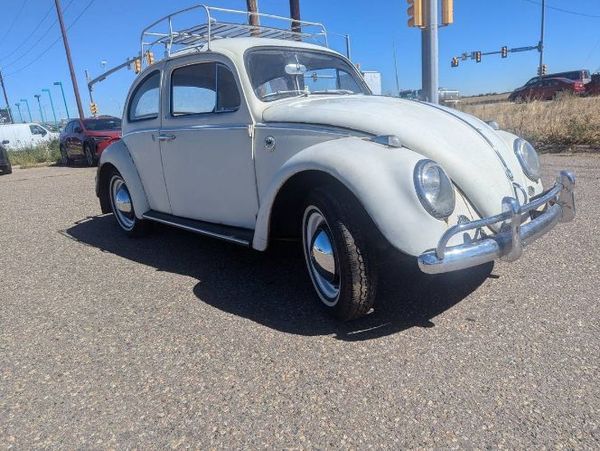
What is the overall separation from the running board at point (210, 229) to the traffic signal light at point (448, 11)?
627 cm

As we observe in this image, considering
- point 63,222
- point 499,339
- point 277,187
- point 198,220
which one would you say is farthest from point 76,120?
point 499,339

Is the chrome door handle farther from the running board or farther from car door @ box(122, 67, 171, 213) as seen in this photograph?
the running board

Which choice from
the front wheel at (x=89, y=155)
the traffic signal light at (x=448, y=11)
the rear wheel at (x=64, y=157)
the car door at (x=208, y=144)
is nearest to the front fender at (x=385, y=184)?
the car door at (x=208, y=144)

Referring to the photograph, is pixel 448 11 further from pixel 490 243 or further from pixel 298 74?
pixel 490 243

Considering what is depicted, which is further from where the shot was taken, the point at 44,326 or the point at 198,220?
the point at 198,220

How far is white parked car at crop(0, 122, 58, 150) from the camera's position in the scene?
2362 cm

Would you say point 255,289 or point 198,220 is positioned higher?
point 198,220

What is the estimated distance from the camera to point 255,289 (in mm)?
3539

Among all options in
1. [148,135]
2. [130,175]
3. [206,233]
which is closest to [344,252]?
[206,233]

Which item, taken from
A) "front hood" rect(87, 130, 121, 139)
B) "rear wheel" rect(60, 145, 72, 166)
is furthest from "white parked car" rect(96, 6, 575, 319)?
"rear wheel" rect(60, 145, 72, 166)

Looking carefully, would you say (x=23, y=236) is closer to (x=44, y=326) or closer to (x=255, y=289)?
(x=44, y=326)

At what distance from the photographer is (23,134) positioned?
2422 cm

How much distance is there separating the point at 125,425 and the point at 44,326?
4.70 feet

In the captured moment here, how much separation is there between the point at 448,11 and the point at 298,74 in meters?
5.54
